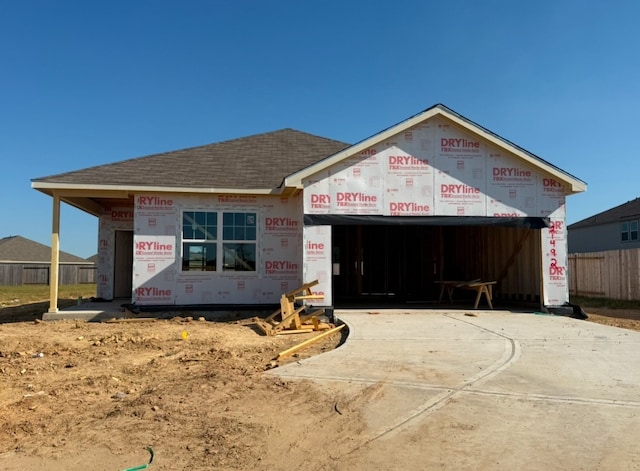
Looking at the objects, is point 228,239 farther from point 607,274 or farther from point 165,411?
point 607,274

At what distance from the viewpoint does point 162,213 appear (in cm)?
1296

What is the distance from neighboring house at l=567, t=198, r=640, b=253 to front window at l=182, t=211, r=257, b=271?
26501 millimetres

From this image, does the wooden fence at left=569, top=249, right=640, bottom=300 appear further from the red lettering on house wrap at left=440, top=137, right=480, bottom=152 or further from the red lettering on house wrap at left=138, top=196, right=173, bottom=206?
the red lettering on house wrap at left=138, top=196, right=173, bottom=206

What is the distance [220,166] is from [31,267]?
4433 cm

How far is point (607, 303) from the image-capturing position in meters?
17.7

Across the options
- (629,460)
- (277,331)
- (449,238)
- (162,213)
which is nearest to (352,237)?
(449,238)

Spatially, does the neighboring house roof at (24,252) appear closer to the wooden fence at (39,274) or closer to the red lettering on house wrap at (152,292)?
the wooden fence at (39,274)

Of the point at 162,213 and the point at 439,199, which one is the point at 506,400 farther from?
the point at 162,213

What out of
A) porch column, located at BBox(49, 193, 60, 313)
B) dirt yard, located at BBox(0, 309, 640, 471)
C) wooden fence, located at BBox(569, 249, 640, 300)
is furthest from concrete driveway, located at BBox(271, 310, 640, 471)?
wooden fence, located at BBox(569, 249, 640, 300)

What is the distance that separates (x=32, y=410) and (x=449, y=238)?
53.2 feet

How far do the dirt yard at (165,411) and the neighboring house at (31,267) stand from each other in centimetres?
4550

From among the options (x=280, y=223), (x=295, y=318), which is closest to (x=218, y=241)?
(x=280, y=223)

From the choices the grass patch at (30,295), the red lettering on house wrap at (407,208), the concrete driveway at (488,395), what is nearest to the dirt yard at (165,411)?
the concrete driveway at (488,395)

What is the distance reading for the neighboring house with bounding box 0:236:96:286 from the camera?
158 feet
